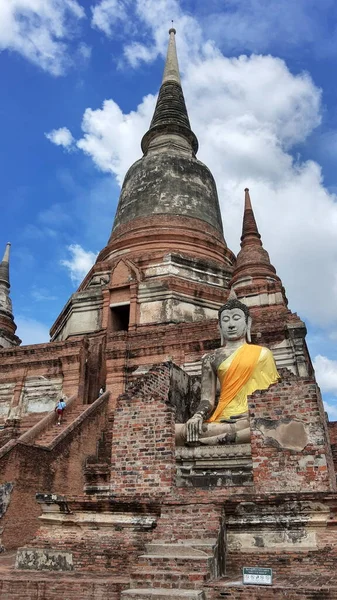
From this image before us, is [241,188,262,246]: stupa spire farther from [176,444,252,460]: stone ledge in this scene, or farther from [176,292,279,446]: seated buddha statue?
[176,444,252,460]: stone ledge

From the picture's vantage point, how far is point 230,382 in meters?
8.99

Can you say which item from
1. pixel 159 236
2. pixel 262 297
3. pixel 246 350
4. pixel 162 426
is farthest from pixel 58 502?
pixel 159 236

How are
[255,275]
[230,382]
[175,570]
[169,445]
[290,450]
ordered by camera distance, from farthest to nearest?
[255,275]
[230,382]
[169,445]
[290,450]
[175,570]

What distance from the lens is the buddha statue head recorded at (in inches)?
391

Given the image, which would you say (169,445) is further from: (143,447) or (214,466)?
(214,466)

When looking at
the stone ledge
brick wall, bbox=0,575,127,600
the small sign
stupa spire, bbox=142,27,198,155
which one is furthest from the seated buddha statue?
stupa spire, bbox=142,27,198,155

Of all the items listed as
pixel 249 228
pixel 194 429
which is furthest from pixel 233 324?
pixel 249 228

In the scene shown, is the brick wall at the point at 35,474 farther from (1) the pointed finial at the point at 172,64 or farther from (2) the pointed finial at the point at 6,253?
(1) the pointed finial at the point at 172,64

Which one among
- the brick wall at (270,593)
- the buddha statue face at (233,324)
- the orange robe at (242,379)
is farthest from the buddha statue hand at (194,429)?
the brick wall at (270,593)

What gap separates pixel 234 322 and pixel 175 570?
5623 mm

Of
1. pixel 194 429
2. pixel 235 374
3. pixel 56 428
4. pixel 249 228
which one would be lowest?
pixel 194 429

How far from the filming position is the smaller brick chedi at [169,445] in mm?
5336

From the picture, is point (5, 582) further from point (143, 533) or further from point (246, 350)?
point (246, 350)

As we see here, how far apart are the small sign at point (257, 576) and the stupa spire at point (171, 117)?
2145 centimetres
